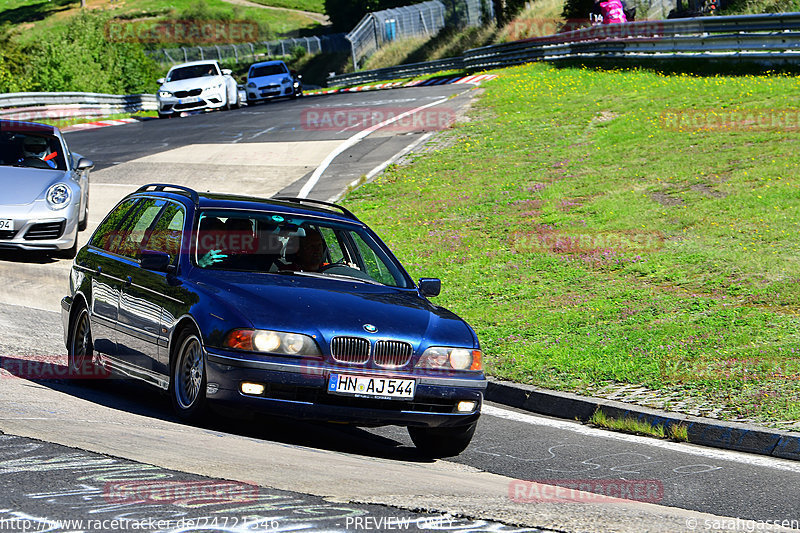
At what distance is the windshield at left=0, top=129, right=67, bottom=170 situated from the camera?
47.1 feet

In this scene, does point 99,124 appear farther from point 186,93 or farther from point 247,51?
point 247,51

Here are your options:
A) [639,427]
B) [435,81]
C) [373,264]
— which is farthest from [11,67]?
[639,427]

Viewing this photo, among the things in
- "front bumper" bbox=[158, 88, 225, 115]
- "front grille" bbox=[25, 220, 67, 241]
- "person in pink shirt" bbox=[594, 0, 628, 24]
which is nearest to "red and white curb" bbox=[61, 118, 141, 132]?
"front bumper" bbox=[158, 88, 225, 115]

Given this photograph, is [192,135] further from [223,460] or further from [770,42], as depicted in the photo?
[223,460]

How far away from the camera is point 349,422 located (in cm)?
646

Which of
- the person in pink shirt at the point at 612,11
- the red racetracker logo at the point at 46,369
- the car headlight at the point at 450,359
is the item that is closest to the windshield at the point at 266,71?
the person in pink shirt at the point at 612,11

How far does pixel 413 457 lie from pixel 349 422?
A: 68cm

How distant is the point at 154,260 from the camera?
7125 mm

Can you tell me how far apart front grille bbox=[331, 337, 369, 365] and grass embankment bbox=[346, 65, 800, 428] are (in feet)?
10.4

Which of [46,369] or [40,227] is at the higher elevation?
[40,227]

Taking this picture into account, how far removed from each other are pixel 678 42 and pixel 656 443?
23.9 metres

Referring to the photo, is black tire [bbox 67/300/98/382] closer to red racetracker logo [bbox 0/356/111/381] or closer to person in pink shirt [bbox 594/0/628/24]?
red racetracker logo [bbox 0/356/111/381]

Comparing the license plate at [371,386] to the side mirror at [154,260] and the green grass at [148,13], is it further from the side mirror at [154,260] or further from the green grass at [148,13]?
the green grass at [148,13]

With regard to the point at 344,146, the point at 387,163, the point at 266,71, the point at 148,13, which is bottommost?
the point at 387,163
